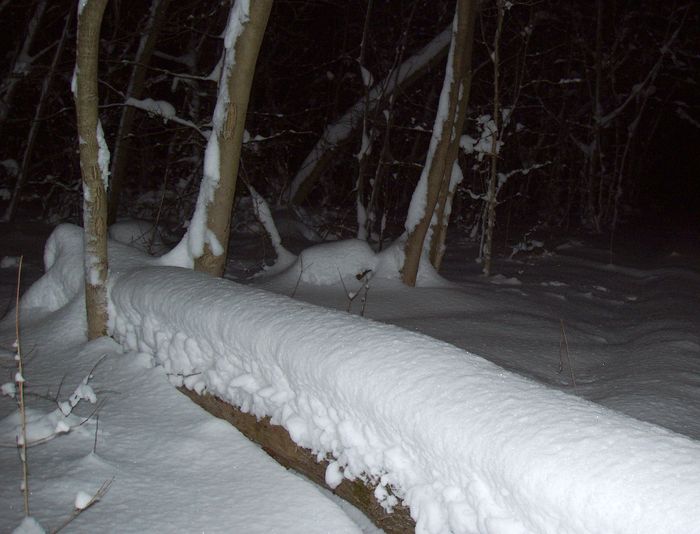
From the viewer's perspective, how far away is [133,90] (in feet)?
32.4

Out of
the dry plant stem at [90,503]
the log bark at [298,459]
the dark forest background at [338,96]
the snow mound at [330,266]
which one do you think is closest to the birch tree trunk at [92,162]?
the log bark at [298,459]

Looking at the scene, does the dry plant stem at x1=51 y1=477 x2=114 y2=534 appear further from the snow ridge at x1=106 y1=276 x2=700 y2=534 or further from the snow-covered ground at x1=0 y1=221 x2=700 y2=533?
the snow ridge at x1=106 y1=276 x2=700 y2=534

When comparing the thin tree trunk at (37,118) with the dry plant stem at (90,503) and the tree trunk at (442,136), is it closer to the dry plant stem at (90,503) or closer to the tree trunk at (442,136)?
the tree trunk at (442,136)

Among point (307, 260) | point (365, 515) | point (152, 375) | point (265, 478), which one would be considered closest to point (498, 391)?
point (365, 515)

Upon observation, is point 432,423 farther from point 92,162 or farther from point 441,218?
point 441,218

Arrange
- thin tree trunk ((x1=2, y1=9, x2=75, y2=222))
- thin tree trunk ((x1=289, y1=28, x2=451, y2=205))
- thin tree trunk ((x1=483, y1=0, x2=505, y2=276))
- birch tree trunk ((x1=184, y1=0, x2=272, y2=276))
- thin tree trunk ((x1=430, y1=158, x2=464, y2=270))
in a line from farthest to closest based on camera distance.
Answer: thin tree trunk ((x1=2, y1=9, x2=75, y2=222)) < thin tree trunk ((x1=289, y1=28, x2=451, y2=205)) < thin tree trunk ((x1=483, y1=0, x2=505, y2=276)) < thin tree trunk ((x1=430, y1=158, x2=464, y2=270)) < birch tree trunk ((x1=184, y1=0, x2=272, y2=276))

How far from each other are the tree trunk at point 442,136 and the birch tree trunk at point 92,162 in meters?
3.85

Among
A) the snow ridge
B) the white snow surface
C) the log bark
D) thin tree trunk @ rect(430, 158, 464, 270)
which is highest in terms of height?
thin tree trunk @ rect(430, 158, 464, 270)

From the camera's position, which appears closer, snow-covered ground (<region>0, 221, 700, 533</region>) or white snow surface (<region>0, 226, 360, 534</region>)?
snow-covered ground (<region>0, 221, 700, 533</region>)

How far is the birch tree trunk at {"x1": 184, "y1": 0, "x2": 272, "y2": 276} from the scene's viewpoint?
17.5 ft

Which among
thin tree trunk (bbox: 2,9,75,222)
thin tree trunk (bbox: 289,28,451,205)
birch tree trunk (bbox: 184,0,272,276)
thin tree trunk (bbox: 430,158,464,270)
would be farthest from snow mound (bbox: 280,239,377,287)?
thin tree trunk (bbox: 2,9,75,222)

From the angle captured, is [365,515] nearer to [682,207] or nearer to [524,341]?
[524,341]

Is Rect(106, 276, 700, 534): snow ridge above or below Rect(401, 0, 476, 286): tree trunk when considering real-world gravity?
below

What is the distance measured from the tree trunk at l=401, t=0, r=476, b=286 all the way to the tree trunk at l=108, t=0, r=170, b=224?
4.69 meters
